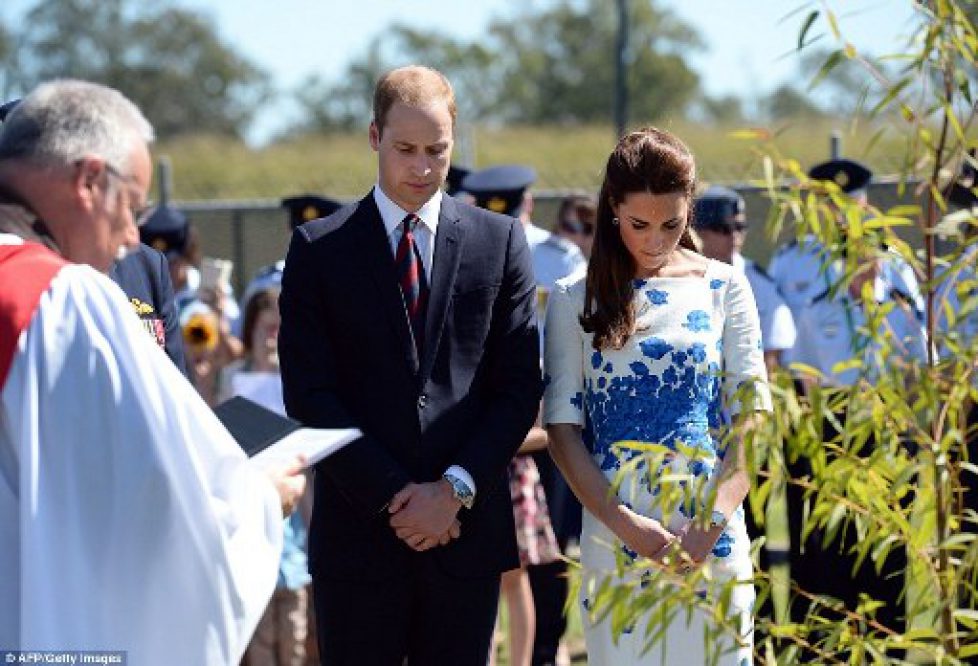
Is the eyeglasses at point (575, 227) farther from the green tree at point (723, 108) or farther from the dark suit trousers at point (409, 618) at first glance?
the green tree at point (723, 108)

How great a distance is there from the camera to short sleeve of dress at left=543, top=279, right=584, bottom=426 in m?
4.36

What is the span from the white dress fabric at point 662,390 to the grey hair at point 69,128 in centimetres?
151

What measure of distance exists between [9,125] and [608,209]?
1.68 metres

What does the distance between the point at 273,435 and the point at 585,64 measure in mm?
51702

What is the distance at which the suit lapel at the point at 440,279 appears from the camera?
169 inches

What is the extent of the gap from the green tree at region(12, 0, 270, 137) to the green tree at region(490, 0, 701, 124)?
874 centimetres

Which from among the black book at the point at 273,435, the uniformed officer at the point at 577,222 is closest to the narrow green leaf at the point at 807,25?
the black book at the point at 273,435

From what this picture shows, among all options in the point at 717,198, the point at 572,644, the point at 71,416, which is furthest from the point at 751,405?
the point at 572,644

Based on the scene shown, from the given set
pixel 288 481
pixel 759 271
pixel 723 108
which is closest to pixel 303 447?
pixel 288 481

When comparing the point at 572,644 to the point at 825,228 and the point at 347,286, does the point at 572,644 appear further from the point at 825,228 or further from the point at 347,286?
the point at 825,228

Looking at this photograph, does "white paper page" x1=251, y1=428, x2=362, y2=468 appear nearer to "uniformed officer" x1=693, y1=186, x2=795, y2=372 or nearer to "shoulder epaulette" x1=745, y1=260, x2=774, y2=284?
"uniformed officer" x1=693, y1=186, x2=795, y2=372

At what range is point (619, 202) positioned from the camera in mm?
4281

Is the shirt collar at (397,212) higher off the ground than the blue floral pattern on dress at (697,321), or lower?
higher

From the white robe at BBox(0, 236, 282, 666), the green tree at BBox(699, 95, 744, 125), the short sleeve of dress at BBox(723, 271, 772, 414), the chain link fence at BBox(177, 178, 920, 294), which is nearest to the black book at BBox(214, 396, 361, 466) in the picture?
the white robe at BBox(0, 236, 282, 666)
